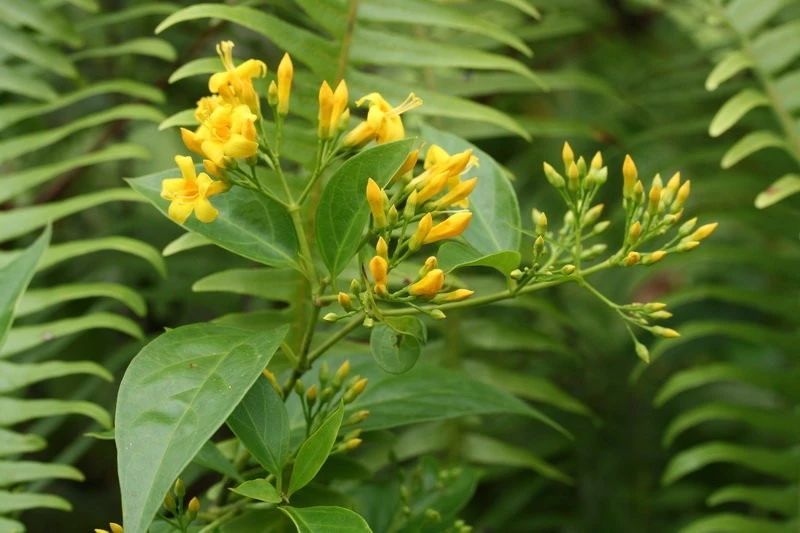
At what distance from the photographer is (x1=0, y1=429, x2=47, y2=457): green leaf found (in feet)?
3.42

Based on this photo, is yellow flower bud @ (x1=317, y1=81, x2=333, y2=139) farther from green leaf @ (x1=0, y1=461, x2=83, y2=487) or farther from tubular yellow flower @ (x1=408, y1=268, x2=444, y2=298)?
green leaf @ (x1=0, y1=461, x2=83, y2=487)

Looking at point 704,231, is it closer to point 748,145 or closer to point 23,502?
point 748,145

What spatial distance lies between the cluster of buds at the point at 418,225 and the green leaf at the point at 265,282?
32 cm

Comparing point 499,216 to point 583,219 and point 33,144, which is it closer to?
point 583,219

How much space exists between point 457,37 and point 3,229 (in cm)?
75

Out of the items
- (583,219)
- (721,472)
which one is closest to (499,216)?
(583,219)

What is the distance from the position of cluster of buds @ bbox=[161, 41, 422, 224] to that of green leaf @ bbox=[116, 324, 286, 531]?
3.8 inches

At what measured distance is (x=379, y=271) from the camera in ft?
2.43

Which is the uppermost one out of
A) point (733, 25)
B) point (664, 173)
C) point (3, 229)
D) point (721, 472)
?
point (733, 25)

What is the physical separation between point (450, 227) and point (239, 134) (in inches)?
6.8

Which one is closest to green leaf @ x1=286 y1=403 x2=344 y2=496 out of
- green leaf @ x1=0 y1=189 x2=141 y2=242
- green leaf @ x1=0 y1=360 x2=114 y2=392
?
green leaf @ x1=0 y1=360 x2=114 y2=392

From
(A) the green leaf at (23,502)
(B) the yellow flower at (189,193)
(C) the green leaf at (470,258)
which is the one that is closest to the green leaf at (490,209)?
(C) the green leaf at (470,258)

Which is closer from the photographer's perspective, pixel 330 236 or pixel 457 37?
pixel 330 236

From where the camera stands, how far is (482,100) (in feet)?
5.73
